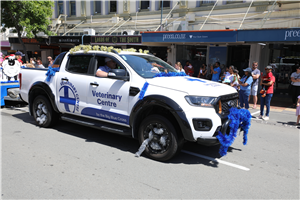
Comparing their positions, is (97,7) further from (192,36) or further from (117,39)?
(192,36)

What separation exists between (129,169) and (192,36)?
33.6 feet

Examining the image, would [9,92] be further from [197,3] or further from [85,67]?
[197,3]

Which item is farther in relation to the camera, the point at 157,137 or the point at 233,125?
Result: the point at 157,137

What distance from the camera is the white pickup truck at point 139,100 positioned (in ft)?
14.1

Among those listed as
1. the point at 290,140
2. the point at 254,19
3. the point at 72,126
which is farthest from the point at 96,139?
the point at 254,19

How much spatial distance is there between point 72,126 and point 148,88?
3186mm

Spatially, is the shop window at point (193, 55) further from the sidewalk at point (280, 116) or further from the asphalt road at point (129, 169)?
the asphalt road at point (129, 169)

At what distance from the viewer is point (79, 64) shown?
5.88 m

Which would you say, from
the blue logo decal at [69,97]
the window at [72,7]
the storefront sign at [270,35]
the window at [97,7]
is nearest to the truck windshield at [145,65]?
the blue logo decal at [69,97]

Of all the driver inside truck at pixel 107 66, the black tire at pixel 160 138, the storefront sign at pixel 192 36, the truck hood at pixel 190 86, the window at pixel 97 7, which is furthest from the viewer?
the window at pixel 97 7

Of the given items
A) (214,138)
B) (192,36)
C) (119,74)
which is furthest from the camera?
(192,36)

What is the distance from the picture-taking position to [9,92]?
8.98 m

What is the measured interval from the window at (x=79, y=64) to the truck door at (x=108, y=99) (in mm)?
286

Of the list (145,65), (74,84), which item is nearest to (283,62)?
(145,65)
